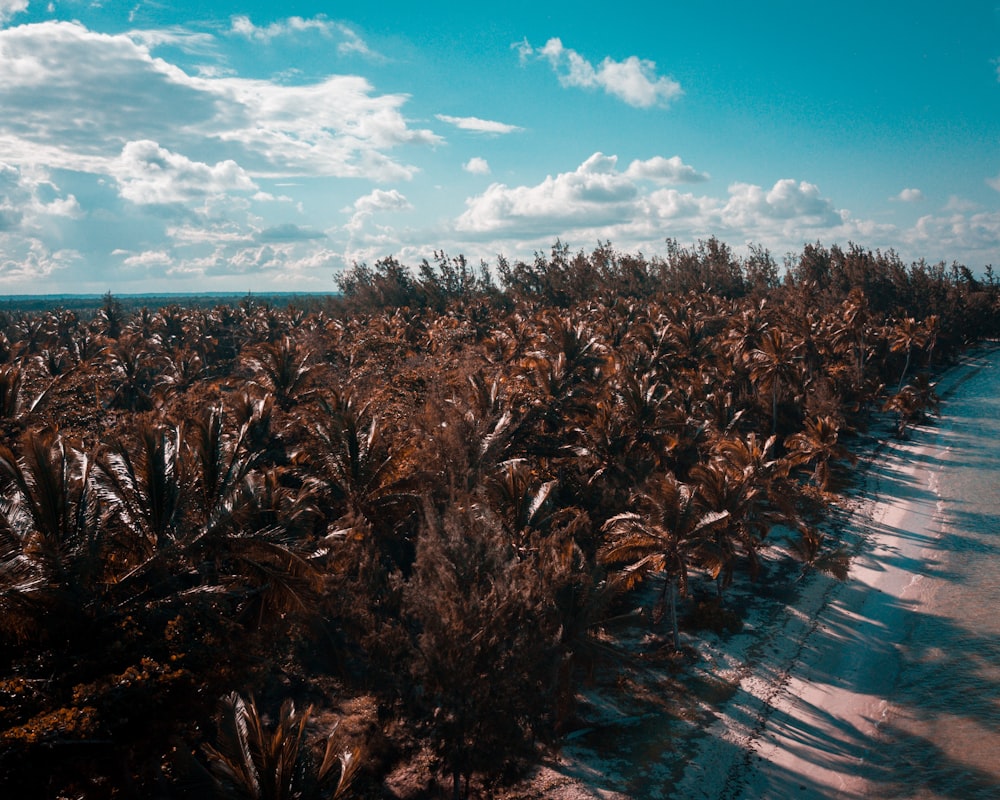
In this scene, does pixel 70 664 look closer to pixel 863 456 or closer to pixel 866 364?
pixel 863 456

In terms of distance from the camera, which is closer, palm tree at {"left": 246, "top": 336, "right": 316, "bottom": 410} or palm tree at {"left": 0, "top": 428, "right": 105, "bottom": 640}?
palm tree at {"left": 0, "top": 428, "right": 105, "bottom": 640}

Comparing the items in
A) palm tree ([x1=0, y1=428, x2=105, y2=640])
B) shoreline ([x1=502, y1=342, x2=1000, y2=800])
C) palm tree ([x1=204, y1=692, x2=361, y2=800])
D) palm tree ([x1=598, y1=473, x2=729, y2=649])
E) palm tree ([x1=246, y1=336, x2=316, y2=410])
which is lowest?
shoreline ([x1=502, y1=342, x2=1000, y2=800])

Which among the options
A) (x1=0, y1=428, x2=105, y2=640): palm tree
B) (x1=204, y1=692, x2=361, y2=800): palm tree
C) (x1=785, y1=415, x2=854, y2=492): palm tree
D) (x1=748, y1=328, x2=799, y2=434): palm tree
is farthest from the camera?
(x1=748, y1=328, x2=799, y2=434): palm tree

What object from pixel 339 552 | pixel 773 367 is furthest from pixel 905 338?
pixel 339 552

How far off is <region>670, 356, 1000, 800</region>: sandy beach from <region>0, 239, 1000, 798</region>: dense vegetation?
6.88 ft

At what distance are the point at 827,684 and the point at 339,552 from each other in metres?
12.9

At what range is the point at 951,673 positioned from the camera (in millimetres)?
16547

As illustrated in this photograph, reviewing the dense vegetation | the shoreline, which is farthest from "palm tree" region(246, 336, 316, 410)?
the shoreline

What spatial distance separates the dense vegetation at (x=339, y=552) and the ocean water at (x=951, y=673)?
3.89 metres

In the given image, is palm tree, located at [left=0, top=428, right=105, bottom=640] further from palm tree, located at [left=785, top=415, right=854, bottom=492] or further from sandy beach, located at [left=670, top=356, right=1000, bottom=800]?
palm tree, located at [left=785, top=415, right=854, bottom=492]

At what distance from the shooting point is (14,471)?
9.73 metres

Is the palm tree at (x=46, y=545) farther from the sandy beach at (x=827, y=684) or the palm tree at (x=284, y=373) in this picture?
the palm tree at (x=284, y=373)

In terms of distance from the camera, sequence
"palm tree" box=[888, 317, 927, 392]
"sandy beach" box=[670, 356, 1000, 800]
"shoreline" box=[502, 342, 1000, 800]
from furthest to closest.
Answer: "palm tree" box=[888, 317, 927, 392]
"sandy beach" box=[670, 356, 1000, 800]
"shoreline" box=[502, 342, 1000, 800]

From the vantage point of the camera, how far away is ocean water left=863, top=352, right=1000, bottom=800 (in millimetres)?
13070
